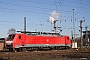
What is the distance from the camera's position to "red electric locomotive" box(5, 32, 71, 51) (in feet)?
113

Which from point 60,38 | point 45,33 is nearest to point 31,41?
point 45,33

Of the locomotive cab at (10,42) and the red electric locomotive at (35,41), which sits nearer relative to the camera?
the locomotive cab at (10,42)

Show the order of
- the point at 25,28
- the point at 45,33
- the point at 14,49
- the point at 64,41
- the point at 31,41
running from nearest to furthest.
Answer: the point at 14,49, the point at 31,41, the point at 45,33, the point at 64,41, the point at 25,28

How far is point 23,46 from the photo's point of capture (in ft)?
117

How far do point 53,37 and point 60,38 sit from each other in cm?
214

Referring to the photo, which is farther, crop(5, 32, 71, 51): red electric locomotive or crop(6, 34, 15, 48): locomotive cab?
crop(5, 32, 71, 51): red electric locomotive

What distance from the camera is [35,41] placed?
125 feet

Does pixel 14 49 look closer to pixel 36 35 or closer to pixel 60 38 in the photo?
pixel 36 35

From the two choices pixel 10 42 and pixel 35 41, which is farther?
pixel 35 41

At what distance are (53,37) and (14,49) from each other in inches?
428

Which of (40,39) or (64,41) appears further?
(64,41)

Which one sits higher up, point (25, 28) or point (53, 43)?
point (25, 28)

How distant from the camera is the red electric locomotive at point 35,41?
113 feet

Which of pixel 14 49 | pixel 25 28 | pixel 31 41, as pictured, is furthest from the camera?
pixel 25 28
